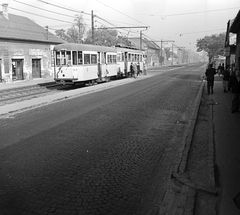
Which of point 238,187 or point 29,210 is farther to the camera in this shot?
point 238,187

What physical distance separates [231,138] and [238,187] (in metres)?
3.19

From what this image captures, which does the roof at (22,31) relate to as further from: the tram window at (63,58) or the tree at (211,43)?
the tree at (211,43)

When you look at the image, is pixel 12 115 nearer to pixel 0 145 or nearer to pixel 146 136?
pixel 0 145

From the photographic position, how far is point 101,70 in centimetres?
2616

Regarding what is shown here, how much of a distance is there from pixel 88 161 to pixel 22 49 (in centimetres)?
2984

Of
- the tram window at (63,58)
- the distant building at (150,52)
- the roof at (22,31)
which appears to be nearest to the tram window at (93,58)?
the tram window at (63,58)

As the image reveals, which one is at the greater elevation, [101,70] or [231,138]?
[101,70]

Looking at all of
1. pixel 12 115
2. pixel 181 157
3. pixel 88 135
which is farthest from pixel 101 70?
pixel 181 157

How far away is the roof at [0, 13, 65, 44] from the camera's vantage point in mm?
32031

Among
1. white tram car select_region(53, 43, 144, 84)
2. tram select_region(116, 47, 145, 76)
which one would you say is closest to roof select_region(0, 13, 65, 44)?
tram select_region(116, 47, 145, 76)

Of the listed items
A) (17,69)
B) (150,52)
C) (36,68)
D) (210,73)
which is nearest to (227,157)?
(210,73)

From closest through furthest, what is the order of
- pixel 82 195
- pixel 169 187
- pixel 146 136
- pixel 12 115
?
pixel 82 195, pixel 169 187, pixel 146 136, pixel 12 115

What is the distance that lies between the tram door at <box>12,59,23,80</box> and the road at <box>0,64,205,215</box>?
880 inches

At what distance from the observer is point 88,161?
6.27 m
